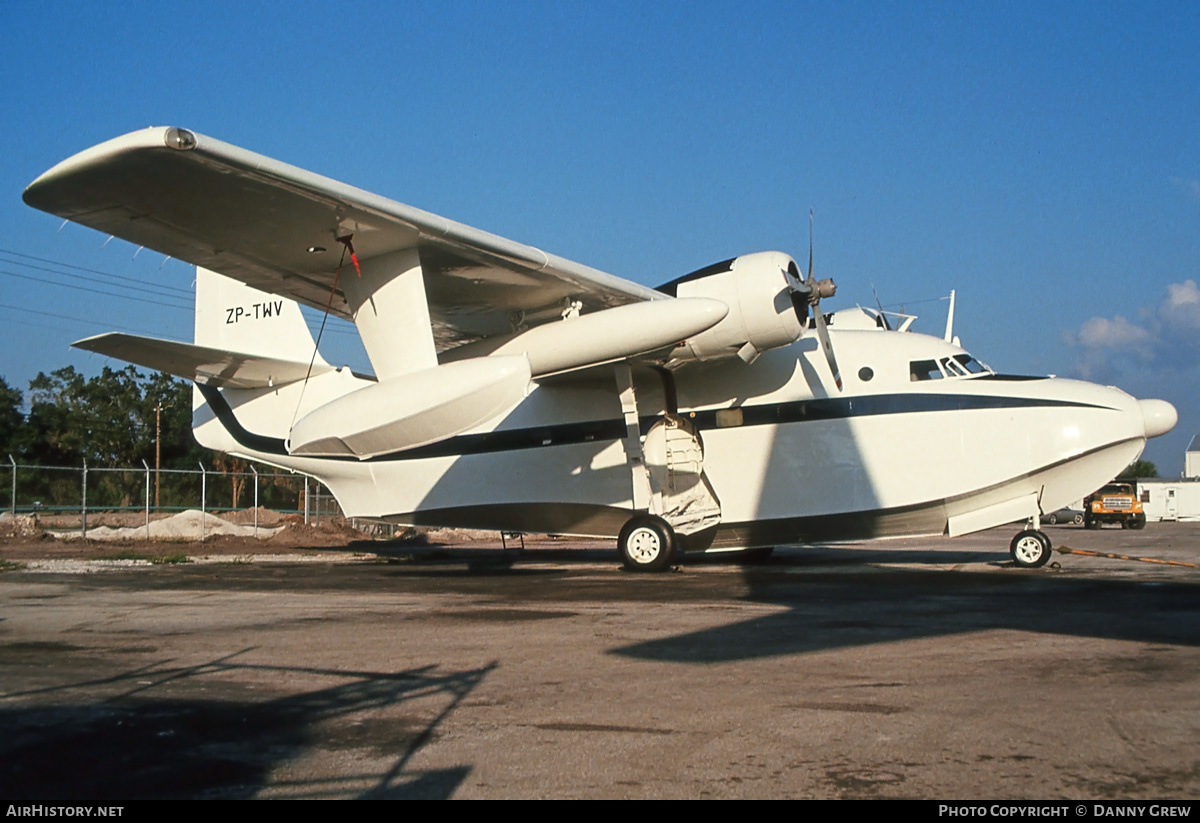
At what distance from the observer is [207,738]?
4.43m

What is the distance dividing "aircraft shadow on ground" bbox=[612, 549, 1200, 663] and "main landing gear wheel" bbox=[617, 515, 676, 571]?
149 cm

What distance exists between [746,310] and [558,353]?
8.69 ft

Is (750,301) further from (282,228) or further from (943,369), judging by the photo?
(282,228)

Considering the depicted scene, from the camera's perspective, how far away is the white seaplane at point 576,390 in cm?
1031

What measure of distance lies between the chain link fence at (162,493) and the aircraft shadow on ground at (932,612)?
22.8m

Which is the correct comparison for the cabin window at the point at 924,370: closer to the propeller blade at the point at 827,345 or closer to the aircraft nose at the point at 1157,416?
the propeller blade at the point at 827,345

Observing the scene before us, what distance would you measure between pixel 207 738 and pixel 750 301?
376 inches

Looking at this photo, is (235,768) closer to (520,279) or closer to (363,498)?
(520,279)

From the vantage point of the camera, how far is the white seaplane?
10.3m

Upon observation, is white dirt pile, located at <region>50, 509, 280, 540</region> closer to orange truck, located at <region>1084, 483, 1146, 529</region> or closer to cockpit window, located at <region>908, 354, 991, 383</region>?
cockpit window, located at <region>908, 354, 991, 383</region>

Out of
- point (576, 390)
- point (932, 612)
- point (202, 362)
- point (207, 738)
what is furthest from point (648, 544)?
point (207, 738)

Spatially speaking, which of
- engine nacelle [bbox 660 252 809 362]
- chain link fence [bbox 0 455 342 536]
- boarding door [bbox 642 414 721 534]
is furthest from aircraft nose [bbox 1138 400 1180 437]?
chain link fence [bbox 0 455 342 536]

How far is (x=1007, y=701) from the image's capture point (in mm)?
4996

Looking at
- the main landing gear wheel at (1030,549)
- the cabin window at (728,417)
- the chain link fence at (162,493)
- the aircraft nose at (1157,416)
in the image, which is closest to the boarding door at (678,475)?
the cabin window at (728,417)
